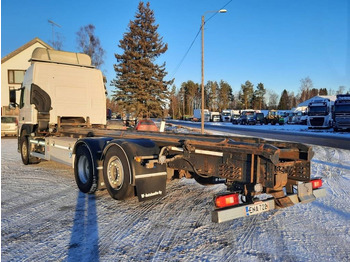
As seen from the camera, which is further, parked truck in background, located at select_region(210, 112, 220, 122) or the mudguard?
parked truck in background, located at select_region(210, 112, 220, 122)

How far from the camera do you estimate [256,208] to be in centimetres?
430

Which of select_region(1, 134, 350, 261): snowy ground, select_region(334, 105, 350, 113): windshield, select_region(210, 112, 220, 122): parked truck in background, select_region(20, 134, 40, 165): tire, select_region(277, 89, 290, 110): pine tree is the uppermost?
select_region(277, 89, 290, 110): pine tree

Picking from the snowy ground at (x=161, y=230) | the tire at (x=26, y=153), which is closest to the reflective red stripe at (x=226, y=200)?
the snowy ground at (x=161, y=230)

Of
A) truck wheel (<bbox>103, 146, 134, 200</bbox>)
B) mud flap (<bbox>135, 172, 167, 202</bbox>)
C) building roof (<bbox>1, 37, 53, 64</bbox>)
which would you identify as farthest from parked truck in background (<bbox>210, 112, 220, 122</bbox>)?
mud flap (<bbox>135, 172, 167, 202</bbox>)

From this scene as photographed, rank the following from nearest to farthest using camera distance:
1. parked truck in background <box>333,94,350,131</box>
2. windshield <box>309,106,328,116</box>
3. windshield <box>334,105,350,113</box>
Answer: windshield <box>334,105,350,113</box>
parked truck in background <box>333,94,350,131</box>
windshield <box>309,106,328,116</box>

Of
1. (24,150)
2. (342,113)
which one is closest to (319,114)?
(342,113)

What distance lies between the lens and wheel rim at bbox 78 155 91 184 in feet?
22.7

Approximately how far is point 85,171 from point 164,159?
8.04 feet

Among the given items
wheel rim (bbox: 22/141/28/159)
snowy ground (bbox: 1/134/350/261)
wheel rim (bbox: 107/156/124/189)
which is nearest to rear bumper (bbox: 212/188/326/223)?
snowy ground (bbox: 1/134/350/261)

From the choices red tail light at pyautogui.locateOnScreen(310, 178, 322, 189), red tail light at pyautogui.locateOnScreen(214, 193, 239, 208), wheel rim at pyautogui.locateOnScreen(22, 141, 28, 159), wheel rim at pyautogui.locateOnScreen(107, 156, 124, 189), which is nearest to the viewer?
red tail light at pyautogui.locateOnScreen(214, 193, 239, 208)

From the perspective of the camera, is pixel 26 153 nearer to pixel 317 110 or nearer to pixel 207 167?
pixel 207 167

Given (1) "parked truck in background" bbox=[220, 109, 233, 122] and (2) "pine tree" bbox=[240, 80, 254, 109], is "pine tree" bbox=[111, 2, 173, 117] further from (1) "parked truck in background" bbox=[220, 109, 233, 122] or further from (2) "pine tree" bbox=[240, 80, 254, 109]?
(2) "pine tree" bbox=[240, 80, 254, 109]

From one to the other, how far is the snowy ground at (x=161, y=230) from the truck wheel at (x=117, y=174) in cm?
33

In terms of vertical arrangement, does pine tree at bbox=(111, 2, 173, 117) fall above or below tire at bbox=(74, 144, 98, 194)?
above
